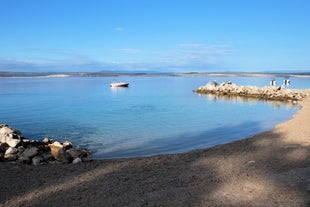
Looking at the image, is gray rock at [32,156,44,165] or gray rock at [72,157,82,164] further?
gray rock at [72,157,82,164]

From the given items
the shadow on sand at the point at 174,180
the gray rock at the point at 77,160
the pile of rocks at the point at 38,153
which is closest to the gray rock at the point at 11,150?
the pile of rocks at the point at 38,153

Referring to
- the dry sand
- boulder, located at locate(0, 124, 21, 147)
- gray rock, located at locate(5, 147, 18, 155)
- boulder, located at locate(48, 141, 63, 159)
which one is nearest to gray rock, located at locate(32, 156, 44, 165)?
the dry sand

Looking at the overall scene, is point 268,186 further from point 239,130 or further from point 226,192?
point 239,130

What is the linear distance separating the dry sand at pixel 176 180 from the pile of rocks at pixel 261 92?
2789 cm

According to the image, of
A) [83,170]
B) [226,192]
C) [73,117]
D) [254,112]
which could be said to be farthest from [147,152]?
→ [254,112]

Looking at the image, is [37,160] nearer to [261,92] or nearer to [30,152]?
[30,152]

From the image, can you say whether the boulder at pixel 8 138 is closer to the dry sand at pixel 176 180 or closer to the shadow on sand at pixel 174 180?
the shadow on sand at pixel 174 180

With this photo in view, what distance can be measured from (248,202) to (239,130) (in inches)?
505

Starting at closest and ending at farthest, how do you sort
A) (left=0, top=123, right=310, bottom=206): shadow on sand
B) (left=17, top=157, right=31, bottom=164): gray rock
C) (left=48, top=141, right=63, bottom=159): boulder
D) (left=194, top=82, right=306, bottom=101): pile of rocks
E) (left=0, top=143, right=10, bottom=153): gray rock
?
(left=0, top=123, right=310, bottom=206): shadow on sand, (left=17, top=157, right=31, bottom=164): gray rock, (left=48, top=141, right=63, bottom=159): boulder, (left=0, top=143, right=10, bottom=153): gray rock, (left=194, top=82, right=306, bottom=101): pile of rocks

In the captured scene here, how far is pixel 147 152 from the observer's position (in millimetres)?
14266

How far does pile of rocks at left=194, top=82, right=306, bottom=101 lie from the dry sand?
2789 cm

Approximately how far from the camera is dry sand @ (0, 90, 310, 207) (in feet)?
25.3

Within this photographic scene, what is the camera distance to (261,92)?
44125 mm

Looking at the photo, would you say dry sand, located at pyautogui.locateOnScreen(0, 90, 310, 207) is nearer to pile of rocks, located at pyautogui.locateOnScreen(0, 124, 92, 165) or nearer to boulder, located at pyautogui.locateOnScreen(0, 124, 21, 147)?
pile of rocks, located at pyautogui.locateOnScreen(0, 124, 92, 165)
